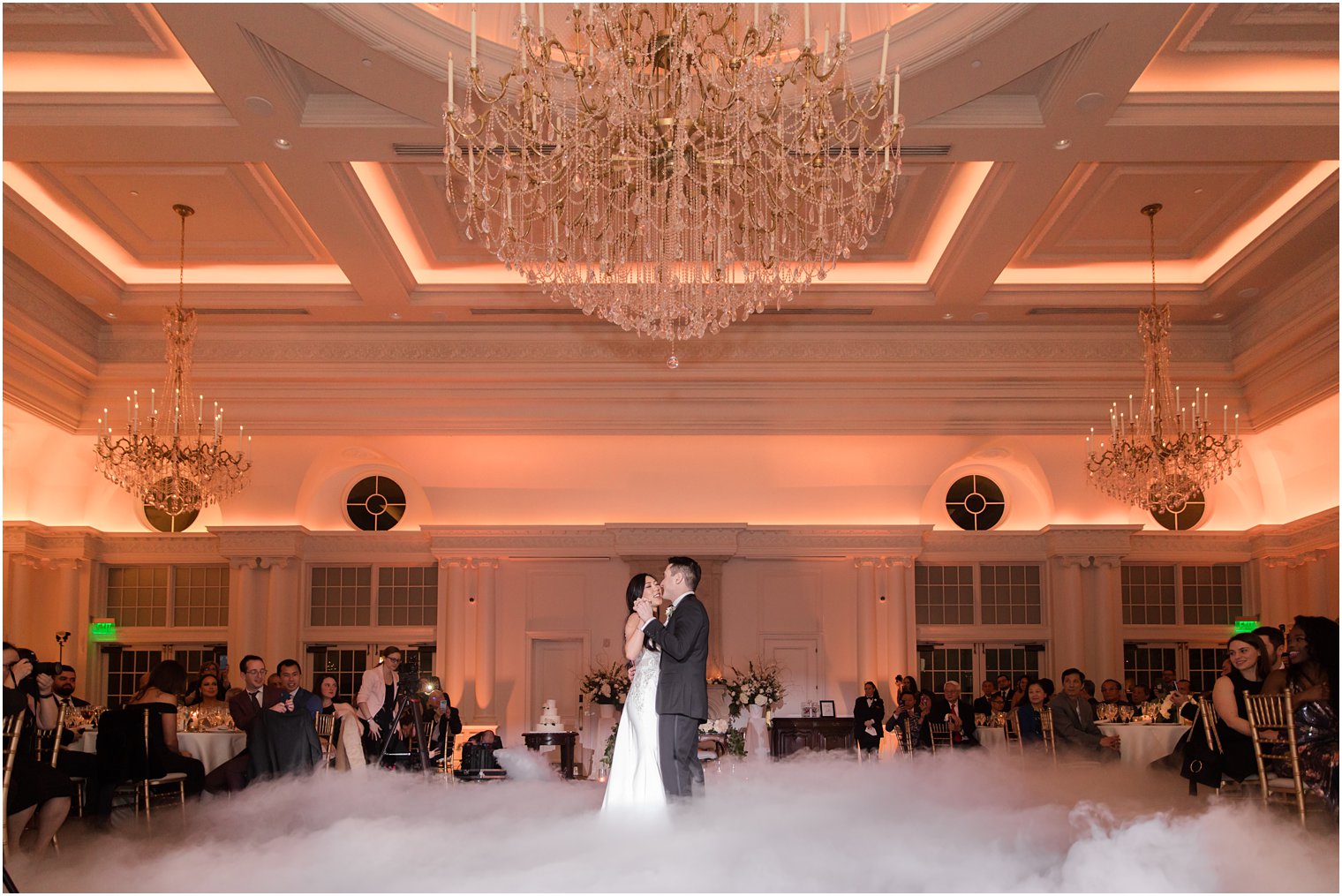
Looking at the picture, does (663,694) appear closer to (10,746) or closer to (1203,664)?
(10,746)

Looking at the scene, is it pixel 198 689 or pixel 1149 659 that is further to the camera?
pixel 1149 659

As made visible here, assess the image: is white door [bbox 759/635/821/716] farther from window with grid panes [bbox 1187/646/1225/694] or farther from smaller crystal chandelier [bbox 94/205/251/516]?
smaller crystal chandelier [bbox 94/205/251/516]

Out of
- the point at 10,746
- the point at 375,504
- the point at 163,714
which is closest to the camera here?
the point at 10,746

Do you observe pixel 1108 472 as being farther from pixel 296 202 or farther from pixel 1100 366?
pixel 296 202

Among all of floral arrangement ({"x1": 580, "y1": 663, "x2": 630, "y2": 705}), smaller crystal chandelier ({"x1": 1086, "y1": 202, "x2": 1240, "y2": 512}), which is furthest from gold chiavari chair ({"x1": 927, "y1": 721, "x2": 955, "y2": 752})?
floral arrangement ({"x1": 580, "y1": 663, "x2": 630, "y2": 705})

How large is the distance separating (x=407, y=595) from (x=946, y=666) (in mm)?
7471

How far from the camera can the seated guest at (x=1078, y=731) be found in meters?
10.9

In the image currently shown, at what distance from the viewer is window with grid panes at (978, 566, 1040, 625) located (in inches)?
663

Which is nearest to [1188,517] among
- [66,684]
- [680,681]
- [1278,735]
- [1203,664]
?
[1203,664]

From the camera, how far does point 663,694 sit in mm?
7117

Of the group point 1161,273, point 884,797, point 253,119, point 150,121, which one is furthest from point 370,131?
point 1161,273

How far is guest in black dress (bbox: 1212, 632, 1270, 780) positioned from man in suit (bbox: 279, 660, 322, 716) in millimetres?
6760

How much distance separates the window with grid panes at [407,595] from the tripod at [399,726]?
5.89 metres

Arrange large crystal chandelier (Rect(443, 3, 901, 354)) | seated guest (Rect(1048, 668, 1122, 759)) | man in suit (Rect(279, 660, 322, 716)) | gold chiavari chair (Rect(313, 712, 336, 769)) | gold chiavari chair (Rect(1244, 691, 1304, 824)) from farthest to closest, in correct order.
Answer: seated guest (Rect(1048, 668, 1122, 759)) < gold chiavari chair (Rect(313, 712, 336, 769)) < man in suit (Rect(279, 660, 322, 716)) < gold chiavari chair (Rect(1244, 691, 1304, 824)) < large crystal chandelier (Rect(443, 3, 901, 354))
